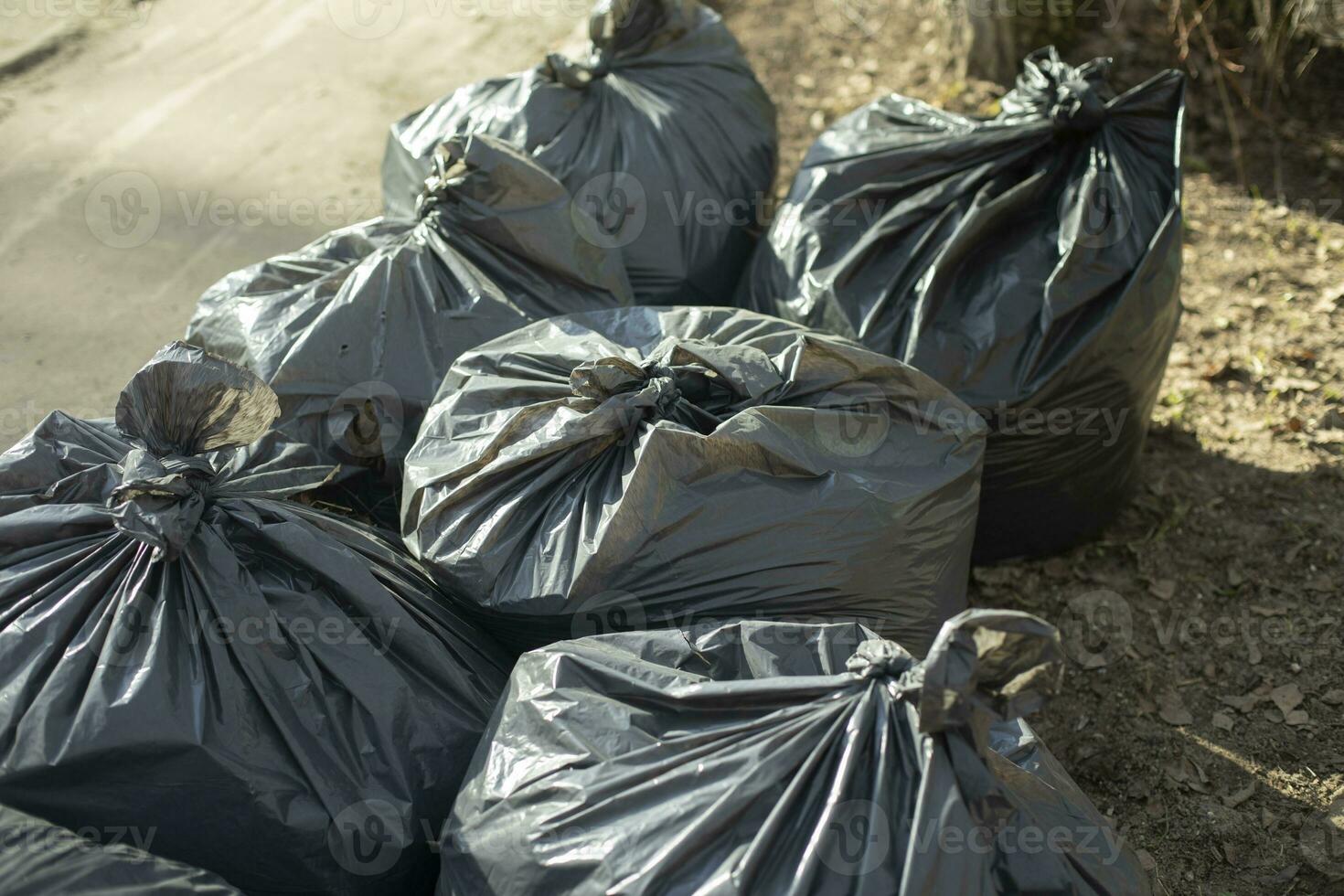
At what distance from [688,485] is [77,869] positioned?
0.96 metres

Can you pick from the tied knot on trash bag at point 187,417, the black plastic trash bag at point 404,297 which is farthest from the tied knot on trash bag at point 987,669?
the black plastic trash bag at point 404,297

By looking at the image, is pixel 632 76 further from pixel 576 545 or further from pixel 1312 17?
pixel 1312 17

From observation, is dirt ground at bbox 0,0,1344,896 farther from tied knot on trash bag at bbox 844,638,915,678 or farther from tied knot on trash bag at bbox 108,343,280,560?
tied knot on trash bag at bbox 108,343,280,560

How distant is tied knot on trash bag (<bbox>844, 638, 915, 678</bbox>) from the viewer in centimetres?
141

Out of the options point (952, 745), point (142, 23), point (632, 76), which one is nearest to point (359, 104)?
point (142, 23)

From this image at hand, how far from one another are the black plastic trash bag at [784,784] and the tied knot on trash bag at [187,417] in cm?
A: 62

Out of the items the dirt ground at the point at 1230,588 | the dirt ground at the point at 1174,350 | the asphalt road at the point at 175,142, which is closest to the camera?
the dirt ground at the point at 1230,588

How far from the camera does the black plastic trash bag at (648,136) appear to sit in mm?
2666

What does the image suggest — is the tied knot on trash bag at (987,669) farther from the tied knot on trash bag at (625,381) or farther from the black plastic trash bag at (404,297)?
the black plastic trash bag at (404,297)

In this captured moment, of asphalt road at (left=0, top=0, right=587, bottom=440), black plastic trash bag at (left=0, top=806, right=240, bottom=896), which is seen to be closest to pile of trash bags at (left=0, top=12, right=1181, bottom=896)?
black plastic trash bag at (left=0, top=806, right=240, bottom=896)

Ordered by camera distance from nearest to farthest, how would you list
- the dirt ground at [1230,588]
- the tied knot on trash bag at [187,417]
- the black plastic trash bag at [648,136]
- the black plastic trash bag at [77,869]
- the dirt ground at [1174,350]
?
the black plastic trash bag at [77,869] < the tied knot on trash bag at [187,417] < the dirt ground at [1230,588] < the dirt ground at [1174,350] < the black plastic trash bag at [648,136]

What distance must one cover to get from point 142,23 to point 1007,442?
4.13 meters

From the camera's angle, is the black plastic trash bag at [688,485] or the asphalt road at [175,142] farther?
the asphalt road at [175,142]

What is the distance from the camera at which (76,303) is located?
10.8ft
